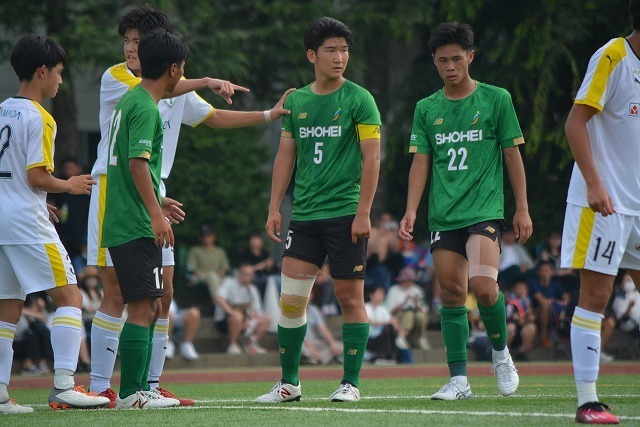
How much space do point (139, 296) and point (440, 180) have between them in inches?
99.0

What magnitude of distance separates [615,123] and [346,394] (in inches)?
112

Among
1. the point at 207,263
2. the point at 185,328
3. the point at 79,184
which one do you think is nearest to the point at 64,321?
the point at 79,184

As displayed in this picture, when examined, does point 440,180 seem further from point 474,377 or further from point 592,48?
point 592,48

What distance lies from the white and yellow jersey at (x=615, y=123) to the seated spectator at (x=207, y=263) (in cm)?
1243

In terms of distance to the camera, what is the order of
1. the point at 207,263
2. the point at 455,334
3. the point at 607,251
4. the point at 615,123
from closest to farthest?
1. the point at 607,251
2. the point at 615,123
3. the point at 455,334
4. the point at 207,263

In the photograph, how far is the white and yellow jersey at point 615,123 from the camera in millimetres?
6898

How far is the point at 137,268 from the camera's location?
7754mm

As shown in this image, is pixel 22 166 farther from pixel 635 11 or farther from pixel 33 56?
pixel 635 11

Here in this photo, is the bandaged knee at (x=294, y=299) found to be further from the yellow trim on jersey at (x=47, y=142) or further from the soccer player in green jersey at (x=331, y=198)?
the yellow trim on jersey at (x=47, y=142)

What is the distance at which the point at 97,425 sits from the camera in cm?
709

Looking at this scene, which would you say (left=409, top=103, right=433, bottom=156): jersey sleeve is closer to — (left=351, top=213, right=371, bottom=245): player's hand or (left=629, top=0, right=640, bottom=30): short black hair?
(left=351, top=213, right=371, bottom=245): player's hand

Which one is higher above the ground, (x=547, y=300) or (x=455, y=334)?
(x=455, y=334)

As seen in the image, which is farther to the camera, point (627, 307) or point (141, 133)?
point (627, 307)

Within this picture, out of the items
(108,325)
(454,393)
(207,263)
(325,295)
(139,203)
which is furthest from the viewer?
(325,295)
